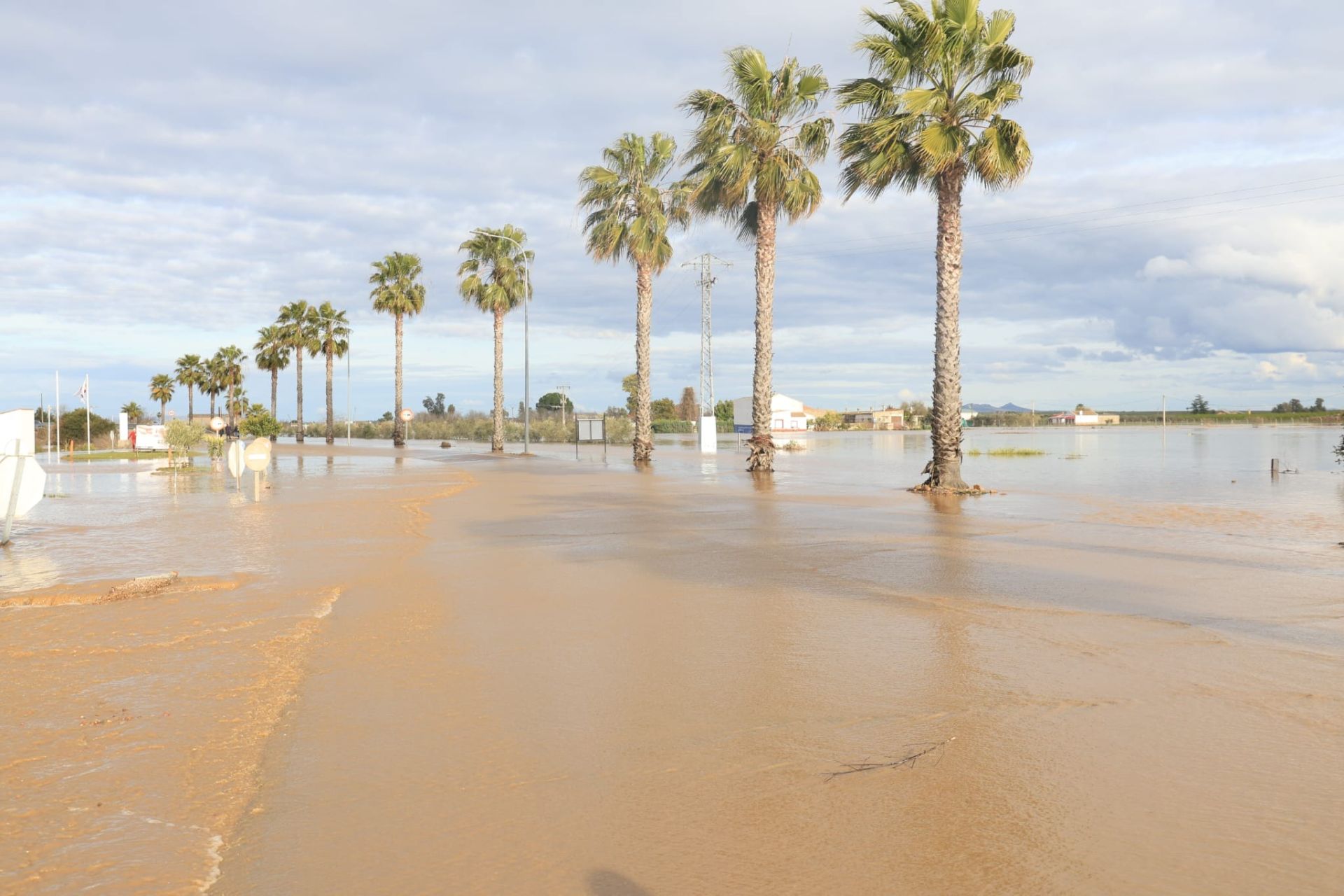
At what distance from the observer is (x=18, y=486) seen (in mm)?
13266

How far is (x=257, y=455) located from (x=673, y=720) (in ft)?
60.4

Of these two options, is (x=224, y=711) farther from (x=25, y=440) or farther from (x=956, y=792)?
(x=25, y=440)

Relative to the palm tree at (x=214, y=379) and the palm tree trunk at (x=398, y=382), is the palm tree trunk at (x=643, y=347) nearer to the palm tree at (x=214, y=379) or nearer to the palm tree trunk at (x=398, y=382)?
the palm tree trunk at (x=398, y=382)

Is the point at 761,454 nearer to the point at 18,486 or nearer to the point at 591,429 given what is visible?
the point at 591,429

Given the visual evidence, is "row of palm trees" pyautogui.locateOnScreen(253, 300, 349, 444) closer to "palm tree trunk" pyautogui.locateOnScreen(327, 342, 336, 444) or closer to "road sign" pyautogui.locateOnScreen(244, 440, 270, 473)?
"palm tree trunk" pyautogui.locateOnScreen(327, 342, 336, 444)

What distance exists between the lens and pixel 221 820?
13.2ft

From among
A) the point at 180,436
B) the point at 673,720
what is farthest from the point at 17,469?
the point at 180,436

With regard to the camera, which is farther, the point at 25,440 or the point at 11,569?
the point at 25,440

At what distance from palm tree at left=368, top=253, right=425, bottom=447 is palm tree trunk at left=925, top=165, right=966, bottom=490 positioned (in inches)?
1715

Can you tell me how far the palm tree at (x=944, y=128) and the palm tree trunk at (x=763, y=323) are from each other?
5.99 m

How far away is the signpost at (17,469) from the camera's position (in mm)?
12867

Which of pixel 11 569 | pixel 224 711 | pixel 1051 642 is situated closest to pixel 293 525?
pixel 11 569

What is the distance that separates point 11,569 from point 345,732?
26.5 feet

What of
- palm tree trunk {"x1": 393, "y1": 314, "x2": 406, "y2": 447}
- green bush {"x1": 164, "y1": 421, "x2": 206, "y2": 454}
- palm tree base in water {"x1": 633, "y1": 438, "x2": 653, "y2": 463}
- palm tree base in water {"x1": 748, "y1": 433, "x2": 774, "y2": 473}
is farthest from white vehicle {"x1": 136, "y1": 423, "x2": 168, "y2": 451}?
palm tree base in water {"x1": 748, "y1": 433, "x2": 774, "y2": 473}
